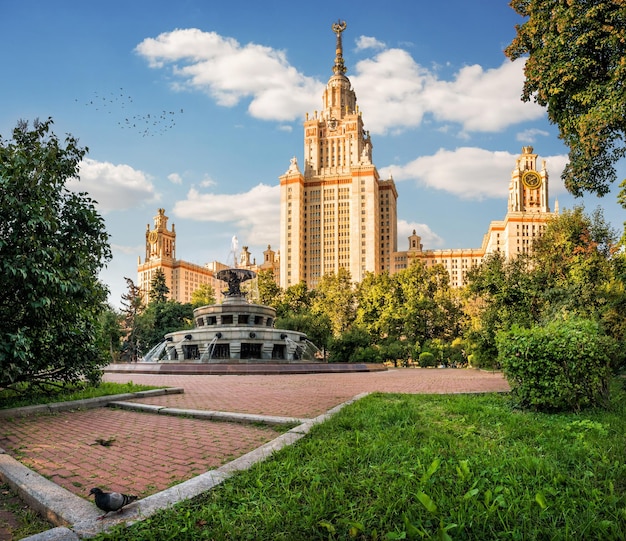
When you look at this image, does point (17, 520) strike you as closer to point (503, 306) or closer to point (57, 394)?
point (57, 394)

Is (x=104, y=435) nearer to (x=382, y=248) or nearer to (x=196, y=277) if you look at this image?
(x=382, y=248)

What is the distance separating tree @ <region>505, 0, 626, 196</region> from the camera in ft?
34.0

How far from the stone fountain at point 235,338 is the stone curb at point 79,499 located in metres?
18.0

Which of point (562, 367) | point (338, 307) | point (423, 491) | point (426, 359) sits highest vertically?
point (338, 307)

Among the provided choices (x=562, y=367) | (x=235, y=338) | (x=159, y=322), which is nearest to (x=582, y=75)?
(x=562, y=367)

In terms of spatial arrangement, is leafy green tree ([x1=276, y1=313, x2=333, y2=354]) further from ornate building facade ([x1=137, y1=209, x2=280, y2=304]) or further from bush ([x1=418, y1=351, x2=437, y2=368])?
ornate building facade ([x1=137, y1=209, x2=280, y2=304])

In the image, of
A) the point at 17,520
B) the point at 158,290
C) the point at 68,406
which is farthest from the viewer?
the point at 158,290

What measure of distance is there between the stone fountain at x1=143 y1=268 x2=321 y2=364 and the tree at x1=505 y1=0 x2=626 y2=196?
51.5ft

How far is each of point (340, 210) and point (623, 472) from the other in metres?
99.0

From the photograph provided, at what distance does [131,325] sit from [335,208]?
187 feet

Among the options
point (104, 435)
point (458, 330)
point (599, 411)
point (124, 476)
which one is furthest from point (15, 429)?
point (458, 330)

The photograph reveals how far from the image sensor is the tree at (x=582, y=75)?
10367 millimetres

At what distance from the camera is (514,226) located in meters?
90.0

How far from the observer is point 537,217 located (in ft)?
298
